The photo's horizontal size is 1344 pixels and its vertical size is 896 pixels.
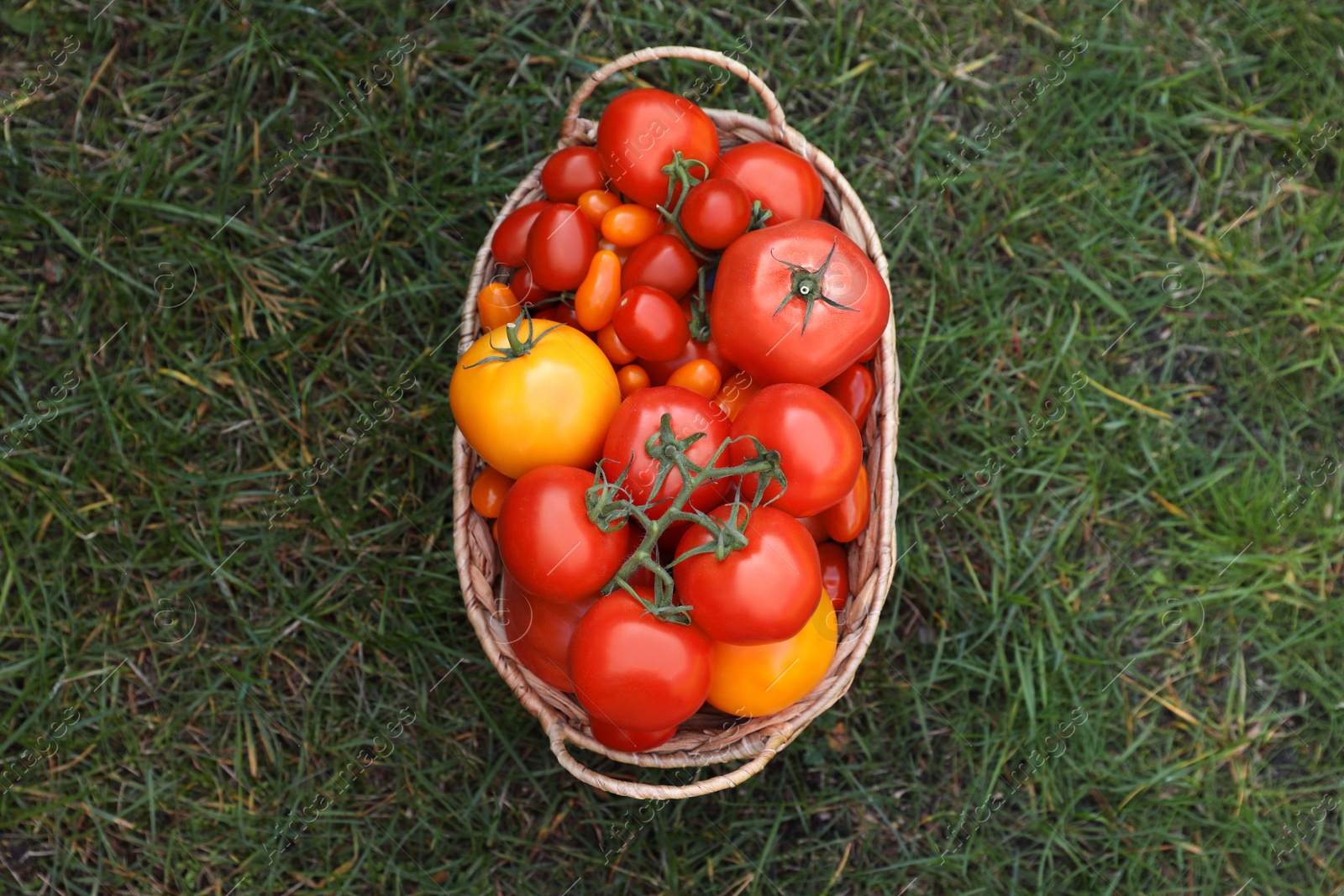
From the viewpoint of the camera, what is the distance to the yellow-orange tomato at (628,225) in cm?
180

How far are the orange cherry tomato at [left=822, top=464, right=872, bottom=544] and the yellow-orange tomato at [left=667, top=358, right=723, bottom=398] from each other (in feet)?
1.09

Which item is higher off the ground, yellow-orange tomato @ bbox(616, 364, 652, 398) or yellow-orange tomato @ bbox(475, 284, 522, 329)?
yellow-orange tomato @ bbox(475, 284, 522, 329)

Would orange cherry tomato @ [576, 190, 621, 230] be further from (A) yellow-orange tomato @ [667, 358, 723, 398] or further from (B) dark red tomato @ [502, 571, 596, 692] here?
(B) dark red tomato @ [502, 571, 596, 692]

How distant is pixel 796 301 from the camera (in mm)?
1656

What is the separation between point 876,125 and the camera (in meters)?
2.40

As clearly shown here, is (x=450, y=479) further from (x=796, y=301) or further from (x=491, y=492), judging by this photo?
(x=796, y=301)

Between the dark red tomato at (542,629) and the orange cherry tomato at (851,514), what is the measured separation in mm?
501

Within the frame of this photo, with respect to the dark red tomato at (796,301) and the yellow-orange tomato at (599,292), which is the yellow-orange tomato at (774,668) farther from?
the yellow-orange tomato at (599,292)

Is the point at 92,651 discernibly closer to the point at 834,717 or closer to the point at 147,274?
the point at 147,274

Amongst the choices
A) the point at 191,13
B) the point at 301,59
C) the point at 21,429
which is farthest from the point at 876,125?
the point at 21,429

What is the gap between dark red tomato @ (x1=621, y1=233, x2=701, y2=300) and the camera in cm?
177

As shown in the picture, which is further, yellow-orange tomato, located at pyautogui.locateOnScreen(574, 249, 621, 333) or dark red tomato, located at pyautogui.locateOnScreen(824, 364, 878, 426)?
dark red tomato, located at pyautogui.locateOnScreen(824, 364, 878, 426)

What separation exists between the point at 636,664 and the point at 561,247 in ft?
2.61

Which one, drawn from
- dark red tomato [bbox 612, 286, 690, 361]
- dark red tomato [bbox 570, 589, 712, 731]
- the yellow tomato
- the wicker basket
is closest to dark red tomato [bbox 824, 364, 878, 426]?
the wicker basket
